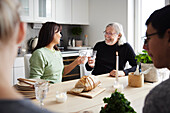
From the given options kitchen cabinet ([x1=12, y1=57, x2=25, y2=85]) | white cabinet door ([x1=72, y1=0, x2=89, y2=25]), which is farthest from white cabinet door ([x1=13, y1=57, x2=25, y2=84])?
white cabinet door ([x1=72, y1=0, x2=89, y2=25])

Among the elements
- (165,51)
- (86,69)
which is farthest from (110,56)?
(165,51)

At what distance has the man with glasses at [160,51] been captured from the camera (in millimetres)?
665

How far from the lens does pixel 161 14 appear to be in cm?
82

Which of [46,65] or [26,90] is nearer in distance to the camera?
[26,90]

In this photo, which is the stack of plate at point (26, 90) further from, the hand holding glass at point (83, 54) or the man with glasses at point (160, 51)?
the man with glasses at point (160, 51)

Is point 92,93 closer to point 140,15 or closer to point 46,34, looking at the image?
point 46,34

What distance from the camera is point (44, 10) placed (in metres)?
4.05

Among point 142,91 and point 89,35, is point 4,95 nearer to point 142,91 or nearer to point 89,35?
point 142,91

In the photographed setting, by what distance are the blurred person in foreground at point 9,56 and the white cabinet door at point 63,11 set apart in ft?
13.0

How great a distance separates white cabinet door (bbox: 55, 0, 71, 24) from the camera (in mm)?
4262

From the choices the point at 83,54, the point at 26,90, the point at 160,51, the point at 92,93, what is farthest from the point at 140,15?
the point at 160,51

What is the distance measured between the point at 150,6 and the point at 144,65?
2.38 metres

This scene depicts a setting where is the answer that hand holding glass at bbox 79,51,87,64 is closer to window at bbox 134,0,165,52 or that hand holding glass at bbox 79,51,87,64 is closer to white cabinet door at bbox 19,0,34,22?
white cabinet door at bbox 19,0,34,22

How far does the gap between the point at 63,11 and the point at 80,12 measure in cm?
47
